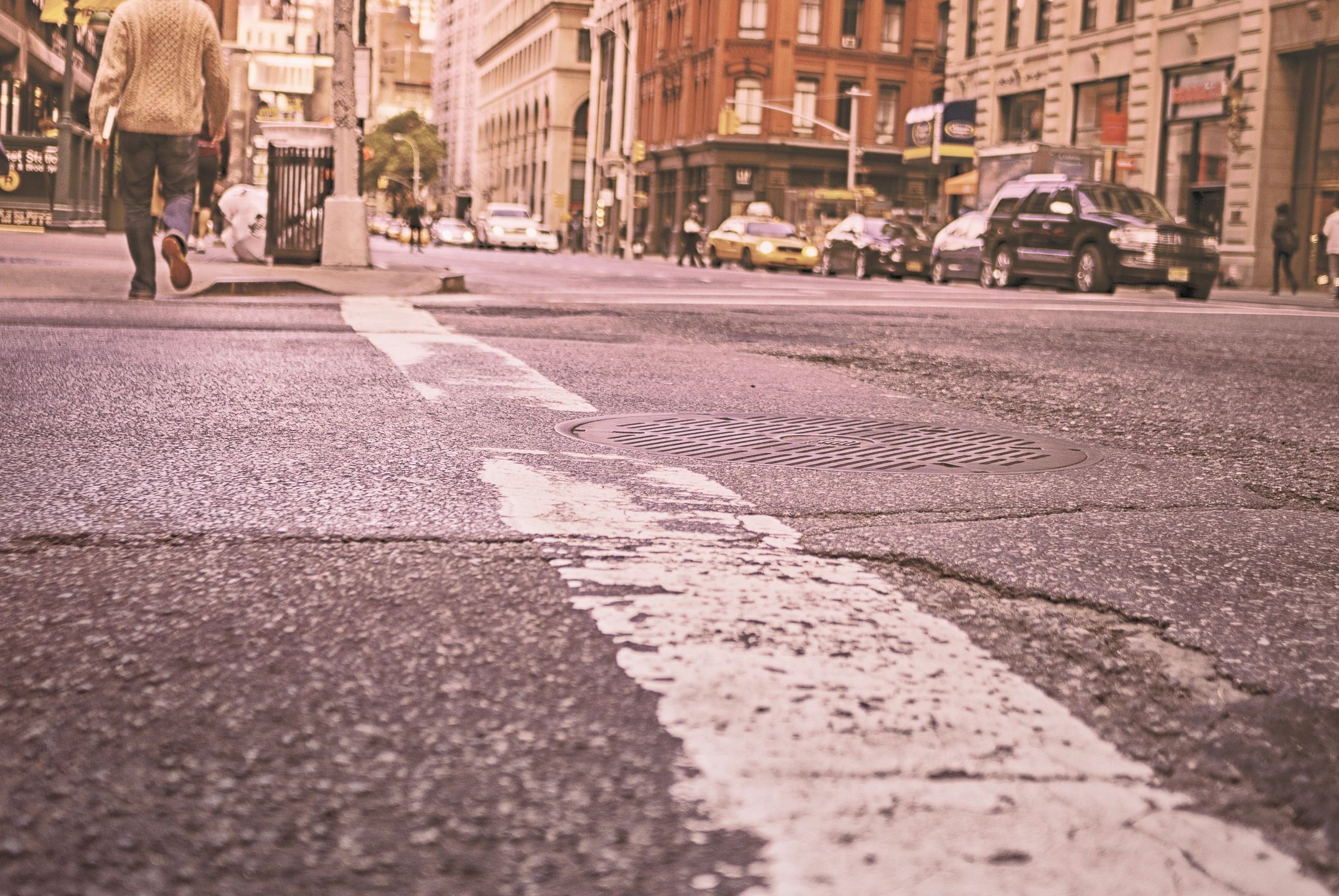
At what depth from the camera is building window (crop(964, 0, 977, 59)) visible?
46938mm

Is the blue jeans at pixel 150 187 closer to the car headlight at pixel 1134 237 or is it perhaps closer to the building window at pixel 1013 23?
the car headlight at pixel 1134 237

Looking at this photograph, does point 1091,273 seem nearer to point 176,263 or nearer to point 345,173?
point 345,173

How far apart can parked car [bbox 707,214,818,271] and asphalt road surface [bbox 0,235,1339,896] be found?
1447 inches

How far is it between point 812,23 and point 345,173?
55.6 metres

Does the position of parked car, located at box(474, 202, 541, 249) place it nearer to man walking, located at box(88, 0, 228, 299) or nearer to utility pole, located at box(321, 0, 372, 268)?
utility pole, located at box(321, 0, 372, 268)

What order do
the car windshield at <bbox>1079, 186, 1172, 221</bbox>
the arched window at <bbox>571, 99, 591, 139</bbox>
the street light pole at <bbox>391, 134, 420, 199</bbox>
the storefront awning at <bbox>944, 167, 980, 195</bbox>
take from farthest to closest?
the street light pole at <bbox>391, 134, 420, 199</bbox>
the arched window at <bbox>571, 99, 591, 139</bbox>
the storefront awning at <bbox>944, 167, 980, 195</bbox>
the car windshield at <bbox>1079, 186, 1172, 221</bbox>

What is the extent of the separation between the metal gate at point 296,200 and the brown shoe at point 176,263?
7871 mm

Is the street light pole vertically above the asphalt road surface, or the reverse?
the street light pole

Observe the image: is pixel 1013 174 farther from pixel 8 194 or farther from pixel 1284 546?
pixel 1284 546

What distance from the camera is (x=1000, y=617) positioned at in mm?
2629

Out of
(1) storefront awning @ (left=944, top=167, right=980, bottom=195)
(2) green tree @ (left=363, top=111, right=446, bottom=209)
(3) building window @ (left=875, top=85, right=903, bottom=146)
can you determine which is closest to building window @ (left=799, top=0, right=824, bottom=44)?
(3) building window @ (left=875, top=85, right=903, bottom=146)

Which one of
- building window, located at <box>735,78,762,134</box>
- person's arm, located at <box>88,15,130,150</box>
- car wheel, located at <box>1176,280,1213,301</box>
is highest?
building window, located at <box>735,78,762,134</box>

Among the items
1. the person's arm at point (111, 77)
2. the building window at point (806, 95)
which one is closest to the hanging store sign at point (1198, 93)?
the person's arm at point (111, 77)

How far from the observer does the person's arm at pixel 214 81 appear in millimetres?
10141
